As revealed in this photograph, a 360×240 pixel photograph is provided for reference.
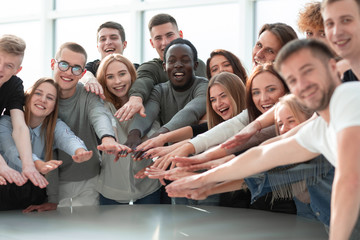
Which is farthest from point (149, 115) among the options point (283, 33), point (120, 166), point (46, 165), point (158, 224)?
point (283, 33)

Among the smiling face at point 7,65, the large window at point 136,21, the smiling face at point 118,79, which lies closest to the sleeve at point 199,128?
the smiling face at point 118,79

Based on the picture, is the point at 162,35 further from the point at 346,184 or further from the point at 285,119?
the point at 346,184

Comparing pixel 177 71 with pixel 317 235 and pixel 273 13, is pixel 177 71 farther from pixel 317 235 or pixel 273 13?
pixel 273 13

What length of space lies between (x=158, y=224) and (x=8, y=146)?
106cm

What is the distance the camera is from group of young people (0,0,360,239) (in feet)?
6.86

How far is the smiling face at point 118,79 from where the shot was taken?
3.26 metres

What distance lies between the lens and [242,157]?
6.68 ft

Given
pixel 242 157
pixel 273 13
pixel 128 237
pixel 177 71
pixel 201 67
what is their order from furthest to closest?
pixel 273 13
pixel 201 67
pixel 177 71
pixel 128 237
pixel 242 157

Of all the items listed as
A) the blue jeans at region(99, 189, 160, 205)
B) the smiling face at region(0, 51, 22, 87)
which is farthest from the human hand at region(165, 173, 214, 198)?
the smiling face at region(0, 51, 22, 87)

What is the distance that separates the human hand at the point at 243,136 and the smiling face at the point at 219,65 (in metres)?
0.79

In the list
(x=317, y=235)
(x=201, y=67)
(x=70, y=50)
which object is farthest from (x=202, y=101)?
(x=317, y=235)

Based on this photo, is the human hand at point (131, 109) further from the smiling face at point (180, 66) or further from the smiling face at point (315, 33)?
the smiling face at point (315, 33)

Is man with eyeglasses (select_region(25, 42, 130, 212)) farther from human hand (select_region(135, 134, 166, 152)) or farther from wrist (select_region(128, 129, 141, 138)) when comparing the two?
human hand (select_region(135, 134, 166, 152))

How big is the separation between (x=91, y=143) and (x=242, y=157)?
151 cm
